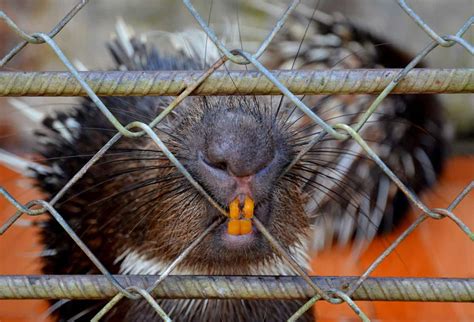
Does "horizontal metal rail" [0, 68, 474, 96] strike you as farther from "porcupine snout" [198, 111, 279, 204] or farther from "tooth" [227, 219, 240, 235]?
"tooth" [227, 219, 240, 235]

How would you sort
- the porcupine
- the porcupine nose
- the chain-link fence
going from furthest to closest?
1. the porcupine
2. the porcupine nose
3. the chain-link fence

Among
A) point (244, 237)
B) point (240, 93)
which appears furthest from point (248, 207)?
point (240, 93)

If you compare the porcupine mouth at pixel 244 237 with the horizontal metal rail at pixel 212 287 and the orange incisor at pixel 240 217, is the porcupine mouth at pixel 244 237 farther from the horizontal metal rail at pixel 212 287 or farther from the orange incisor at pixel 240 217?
the horizontal metal rail at pixel 212 287

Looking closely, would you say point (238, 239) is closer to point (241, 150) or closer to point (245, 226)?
point (245, 226)

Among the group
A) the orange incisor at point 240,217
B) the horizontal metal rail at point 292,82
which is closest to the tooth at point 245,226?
the orange incisor at point 240,217

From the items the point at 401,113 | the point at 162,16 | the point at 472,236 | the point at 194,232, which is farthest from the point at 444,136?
the point at 472,236

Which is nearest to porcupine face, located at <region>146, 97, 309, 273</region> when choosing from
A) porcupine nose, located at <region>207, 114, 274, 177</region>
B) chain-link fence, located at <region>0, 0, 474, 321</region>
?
porcupine nose, located at <region>207, 114, 274, 177</region>

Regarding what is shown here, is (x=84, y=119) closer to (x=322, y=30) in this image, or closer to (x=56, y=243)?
(x=56, y=243)
